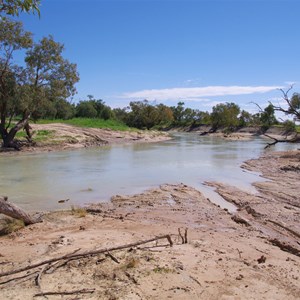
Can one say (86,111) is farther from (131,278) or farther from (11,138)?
(131,278)

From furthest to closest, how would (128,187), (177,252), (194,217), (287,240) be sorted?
(128,187) < (194,217) < (287,240) < (177,252)

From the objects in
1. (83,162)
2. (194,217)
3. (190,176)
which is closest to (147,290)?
(194,217)

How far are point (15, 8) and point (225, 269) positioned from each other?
15.1 ft

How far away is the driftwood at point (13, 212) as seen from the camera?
7863 millimetres

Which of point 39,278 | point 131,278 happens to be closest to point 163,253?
point 131,278

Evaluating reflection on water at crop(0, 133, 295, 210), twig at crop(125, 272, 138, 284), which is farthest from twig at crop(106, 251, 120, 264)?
reflection on water at crop(0, 133, 295, 210)

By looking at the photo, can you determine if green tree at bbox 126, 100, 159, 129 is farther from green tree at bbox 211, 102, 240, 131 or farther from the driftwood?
the driftwood

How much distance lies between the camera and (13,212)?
8.02m

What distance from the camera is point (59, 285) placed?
482cm

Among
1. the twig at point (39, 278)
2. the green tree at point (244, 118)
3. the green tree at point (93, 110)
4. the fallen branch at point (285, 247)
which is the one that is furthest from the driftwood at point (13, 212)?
the green tree at point (244, 118)

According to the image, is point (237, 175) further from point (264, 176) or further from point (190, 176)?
point (190, 176)

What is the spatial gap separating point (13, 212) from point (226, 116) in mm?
70791

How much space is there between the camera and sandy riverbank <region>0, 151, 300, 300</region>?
4.84 m

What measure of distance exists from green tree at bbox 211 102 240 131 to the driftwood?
6982cm
